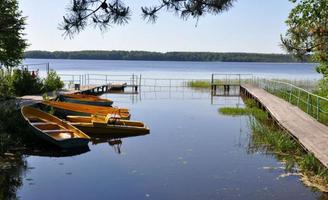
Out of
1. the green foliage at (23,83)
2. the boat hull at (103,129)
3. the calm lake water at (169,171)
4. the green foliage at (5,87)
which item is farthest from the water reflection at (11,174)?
the green foliage at (23,83)

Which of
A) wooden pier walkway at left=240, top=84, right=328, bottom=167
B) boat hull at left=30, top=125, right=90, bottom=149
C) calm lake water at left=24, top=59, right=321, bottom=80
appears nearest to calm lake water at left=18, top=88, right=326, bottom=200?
boat hull at left=30, top=125, right=90, bottom=149

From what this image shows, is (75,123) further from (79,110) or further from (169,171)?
(169,171)

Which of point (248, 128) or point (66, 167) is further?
point (248, 128)

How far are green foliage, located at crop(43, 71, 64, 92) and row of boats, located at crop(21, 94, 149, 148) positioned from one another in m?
7.04

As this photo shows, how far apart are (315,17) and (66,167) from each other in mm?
7708

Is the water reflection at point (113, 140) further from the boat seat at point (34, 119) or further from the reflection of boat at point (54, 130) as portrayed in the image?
the boat seat at point (34, 119)

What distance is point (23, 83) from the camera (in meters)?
22.4

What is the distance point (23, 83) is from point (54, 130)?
990cm

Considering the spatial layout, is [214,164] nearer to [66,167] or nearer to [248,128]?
[66,167]

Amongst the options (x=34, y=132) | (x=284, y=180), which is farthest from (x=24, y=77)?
(x=284, y=180)

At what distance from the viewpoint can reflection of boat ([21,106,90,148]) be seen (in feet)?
41.0

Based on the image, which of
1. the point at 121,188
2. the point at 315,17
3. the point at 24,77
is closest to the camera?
the point at 121,188

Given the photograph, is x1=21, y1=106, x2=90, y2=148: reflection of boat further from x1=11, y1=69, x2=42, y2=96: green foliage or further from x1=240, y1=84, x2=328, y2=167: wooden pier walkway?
x1=11, y1=69, x2=42, y2=96: green foliage

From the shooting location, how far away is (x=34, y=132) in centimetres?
1308
